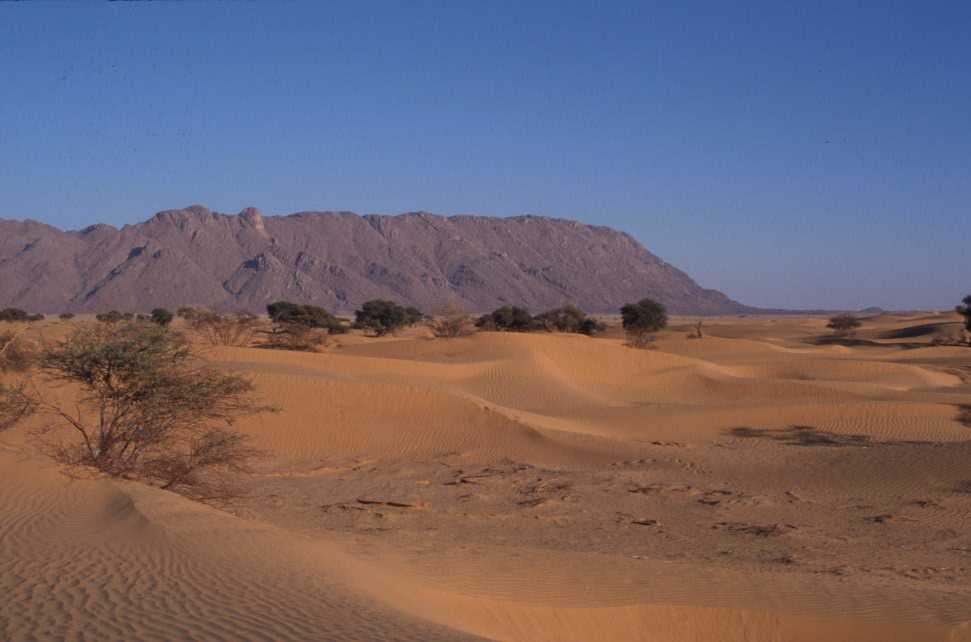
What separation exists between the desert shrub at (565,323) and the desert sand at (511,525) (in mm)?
31102

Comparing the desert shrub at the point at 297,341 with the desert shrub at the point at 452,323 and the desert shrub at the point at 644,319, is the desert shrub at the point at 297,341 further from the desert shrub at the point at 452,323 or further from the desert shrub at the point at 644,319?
the desert shrub at the point at 644,319

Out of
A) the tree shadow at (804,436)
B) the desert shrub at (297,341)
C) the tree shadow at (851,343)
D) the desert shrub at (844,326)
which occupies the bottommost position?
the tree shadow at (804,436)

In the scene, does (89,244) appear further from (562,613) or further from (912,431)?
(562,613)

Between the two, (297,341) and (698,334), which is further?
(698,334)

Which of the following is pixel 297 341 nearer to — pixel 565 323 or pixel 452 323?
pixel 452 323

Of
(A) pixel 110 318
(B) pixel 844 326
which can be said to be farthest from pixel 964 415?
(B) pixel 844 326

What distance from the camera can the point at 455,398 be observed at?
24109 millimetres

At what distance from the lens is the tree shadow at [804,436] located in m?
23.4

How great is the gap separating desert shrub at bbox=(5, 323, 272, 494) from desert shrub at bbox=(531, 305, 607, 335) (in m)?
47.9

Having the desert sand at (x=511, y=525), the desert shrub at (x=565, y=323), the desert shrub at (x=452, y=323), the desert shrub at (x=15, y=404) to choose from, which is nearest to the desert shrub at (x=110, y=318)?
the desert shrub at (x=15, y=404)

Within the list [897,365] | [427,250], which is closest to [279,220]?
[427,250]

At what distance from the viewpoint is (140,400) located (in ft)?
47.2

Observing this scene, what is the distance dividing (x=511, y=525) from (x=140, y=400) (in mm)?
6093

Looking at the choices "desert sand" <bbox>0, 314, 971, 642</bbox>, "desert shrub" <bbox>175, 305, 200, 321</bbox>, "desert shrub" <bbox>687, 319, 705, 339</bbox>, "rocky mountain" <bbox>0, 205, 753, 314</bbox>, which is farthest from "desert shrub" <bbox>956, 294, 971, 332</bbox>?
"rocky mountain" <bbox>0, 205, 753, 314</bbox>
